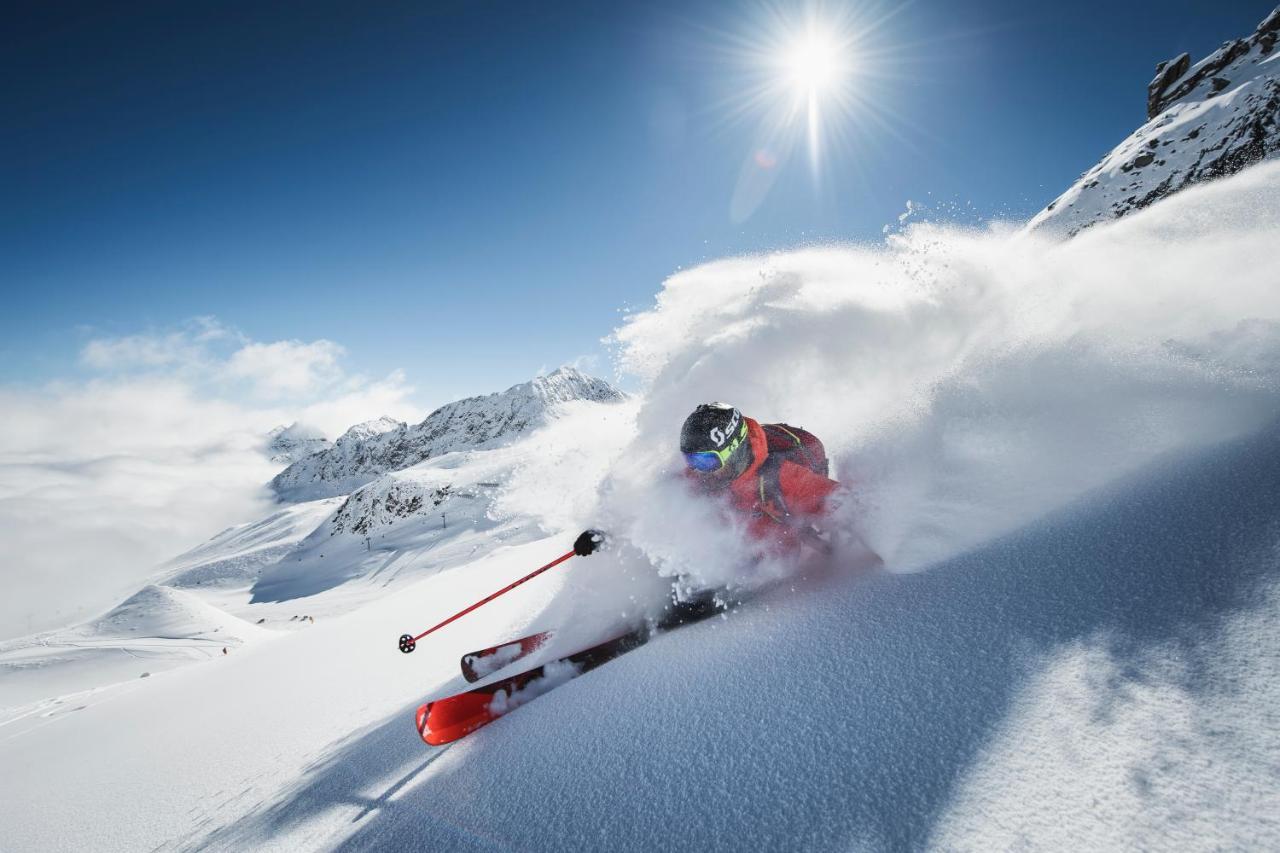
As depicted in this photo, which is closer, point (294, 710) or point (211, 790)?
point (211, 790)

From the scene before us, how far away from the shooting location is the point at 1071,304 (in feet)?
16.9

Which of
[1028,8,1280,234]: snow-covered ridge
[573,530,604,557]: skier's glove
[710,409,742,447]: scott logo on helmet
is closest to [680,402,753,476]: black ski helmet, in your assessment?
[710,409,742,447]: scott logo on helmet

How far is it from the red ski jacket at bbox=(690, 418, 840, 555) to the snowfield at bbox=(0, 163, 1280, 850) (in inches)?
10.3

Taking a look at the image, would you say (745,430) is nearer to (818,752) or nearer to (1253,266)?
(818,752)

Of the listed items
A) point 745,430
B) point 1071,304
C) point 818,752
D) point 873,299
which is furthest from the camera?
point 873,299

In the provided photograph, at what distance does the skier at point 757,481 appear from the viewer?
4.36m

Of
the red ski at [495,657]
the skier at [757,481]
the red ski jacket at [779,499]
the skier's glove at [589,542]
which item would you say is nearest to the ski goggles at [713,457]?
the skier at [757,481]

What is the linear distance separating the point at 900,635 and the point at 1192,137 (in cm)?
12695

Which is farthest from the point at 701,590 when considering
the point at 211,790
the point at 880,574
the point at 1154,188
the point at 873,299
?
the point at 1154,188

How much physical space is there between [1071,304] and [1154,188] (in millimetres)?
112672

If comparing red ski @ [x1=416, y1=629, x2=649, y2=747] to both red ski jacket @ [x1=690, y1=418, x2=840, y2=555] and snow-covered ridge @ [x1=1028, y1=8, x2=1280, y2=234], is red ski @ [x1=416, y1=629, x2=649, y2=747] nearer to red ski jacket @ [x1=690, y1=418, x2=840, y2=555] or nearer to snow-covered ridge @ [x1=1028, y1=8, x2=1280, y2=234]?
red ski jacket @ [x1=690, y1=418, x2=840, y2=555]

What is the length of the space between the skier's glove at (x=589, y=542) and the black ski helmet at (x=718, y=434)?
58.5 inches

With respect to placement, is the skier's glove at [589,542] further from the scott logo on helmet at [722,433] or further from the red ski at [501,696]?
the scott logo on helmet at [722,433]

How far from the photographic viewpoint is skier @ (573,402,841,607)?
171 inches
